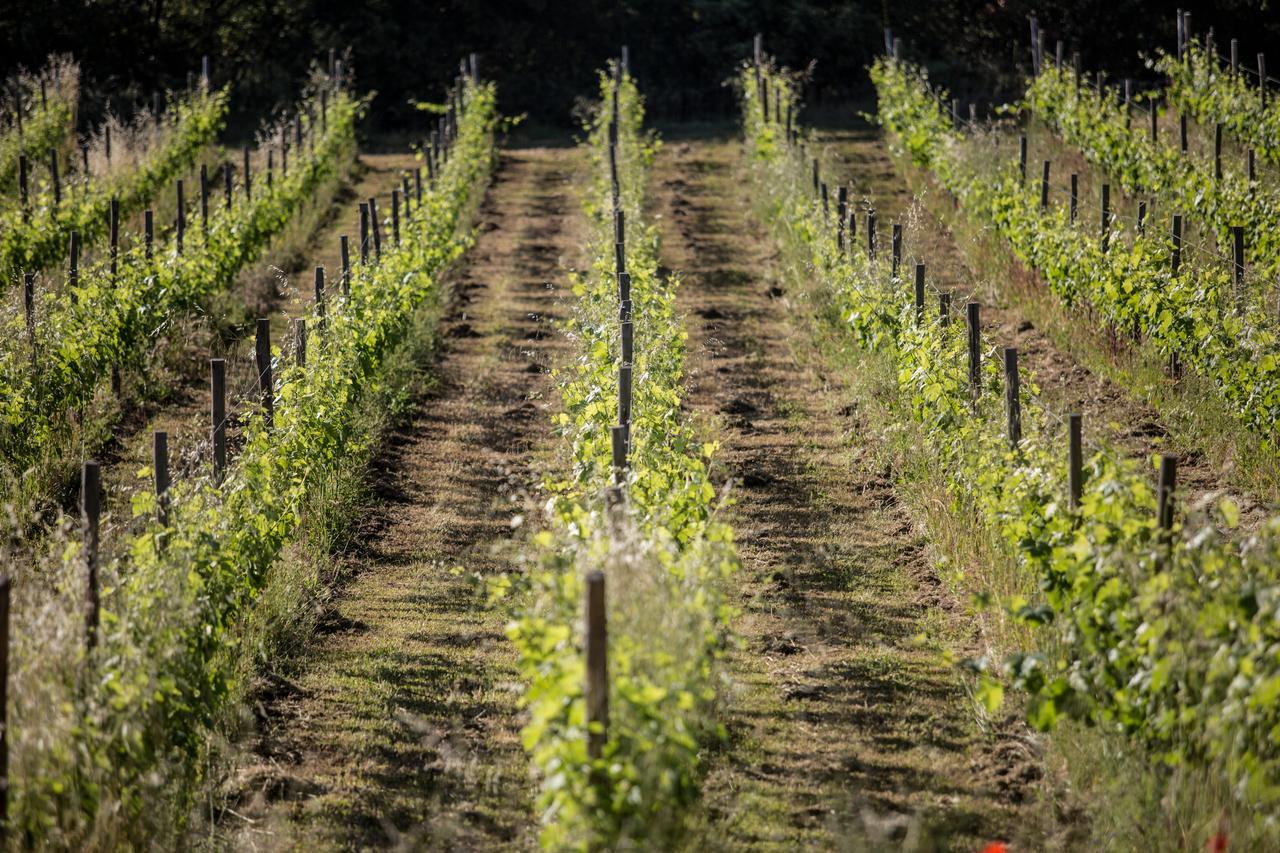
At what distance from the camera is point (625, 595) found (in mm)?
4445

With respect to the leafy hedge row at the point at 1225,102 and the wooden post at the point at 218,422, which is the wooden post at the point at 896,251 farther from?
the leafy hedge row at the point at 1225,102

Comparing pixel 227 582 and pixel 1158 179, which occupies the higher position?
pixel 1158 179

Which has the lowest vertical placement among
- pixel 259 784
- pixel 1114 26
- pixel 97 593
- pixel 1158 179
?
pixel 259 784

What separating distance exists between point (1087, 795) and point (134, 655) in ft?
9.65

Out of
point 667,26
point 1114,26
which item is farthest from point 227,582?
point 667,26

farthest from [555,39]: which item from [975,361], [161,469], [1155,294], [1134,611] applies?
[1134,611]

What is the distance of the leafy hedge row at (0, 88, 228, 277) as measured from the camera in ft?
38.1

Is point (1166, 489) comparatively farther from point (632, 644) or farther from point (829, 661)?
point (632, 644)

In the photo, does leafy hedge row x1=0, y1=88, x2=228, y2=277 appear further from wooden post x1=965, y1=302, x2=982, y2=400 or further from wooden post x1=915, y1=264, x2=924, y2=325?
wooden post x1=965, y1=302, x2=982, y2=400

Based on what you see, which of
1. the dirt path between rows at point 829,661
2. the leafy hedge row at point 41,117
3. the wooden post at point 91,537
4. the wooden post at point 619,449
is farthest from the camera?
the leafy hedge row at point 41,117

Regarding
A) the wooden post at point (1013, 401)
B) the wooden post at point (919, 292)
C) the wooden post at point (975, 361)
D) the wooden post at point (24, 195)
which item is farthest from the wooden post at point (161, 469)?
the wooden post at point (24, 195)

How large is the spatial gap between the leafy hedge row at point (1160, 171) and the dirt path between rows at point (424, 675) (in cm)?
473

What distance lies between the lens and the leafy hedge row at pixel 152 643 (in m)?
4.16

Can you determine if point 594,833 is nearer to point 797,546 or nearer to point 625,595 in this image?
point 625,595
